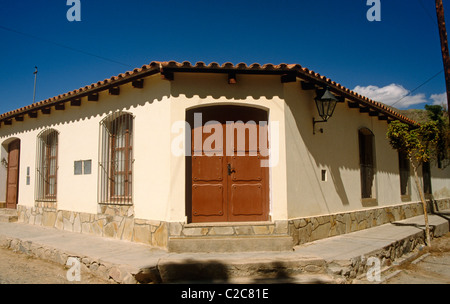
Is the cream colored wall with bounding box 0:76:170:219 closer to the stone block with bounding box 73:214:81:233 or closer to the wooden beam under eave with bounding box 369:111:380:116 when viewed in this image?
the stone block with bounding box 73:214:81:233

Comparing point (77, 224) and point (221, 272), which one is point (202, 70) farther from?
point (77, 224)

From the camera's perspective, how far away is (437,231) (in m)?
8.38

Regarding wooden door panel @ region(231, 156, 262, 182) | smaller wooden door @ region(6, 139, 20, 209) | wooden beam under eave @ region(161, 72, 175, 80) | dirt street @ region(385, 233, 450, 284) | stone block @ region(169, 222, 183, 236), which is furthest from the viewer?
smaller wooden door @ region(6, 139, 20, 209)

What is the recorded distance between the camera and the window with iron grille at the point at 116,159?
262 inches

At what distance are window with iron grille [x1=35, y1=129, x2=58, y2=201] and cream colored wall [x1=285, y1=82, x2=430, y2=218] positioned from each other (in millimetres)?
6228

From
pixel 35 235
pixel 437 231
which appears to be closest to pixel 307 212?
pixel 437 231

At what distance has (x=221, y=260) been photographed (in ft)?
15.3

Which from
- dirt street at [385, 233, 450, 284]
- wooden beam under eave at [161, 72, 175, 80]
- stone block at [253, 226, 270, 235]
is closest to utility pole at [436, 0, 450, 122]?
dirt street at [385, 233, 450, 284]

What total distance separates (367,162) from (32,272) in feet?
26.8

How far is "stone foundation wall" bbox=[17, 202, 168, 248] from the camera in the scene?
5742 mm

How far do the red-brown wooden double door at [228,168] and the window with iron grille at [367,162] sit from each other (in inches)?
151

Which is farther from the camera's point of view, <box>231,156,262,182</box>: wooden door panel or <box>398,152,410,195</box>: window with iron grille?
<box>398,152,410,195</box>: window with iron grille

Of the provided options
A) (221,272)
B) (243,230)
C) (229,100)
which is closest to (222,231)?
(243,230)
